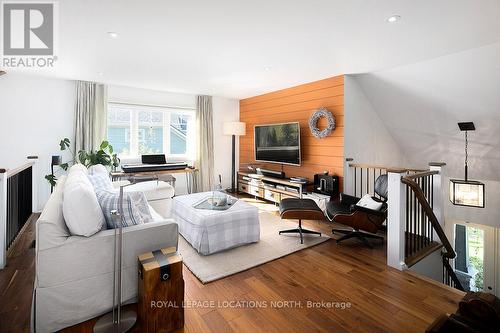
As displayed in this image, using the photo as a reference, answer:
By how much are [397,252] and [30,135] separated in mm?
5799

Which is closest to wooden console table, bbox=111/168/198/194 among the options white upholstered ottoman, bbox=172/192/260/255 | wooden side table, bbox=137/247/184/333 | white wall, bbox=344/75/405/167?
white upholstered ottoman, bbox=172/192/260/255

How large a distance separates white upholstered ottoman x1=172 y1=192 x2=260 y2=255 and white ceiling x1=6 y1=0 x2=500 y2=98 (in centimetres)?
195

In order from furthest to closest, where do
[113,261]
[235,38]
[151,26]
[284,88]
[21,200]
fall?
1. [284,88]
2. [21,200]
3. [235,38]
4. [151,26]
5. [113,261]

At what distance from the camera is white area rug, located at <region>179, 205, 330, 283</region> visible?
2.47m

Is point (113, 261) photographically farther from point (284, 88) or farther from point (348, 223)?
point (284, 88)

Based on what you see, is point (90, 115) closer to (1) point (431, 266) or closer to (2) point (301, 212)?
(2) point (301, 212)

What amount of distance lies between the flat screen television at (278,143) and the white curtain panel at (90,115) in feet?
10.1

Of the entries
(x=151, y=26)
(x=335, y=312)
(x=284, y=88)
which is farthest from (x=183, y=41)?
Result: (x=335, y=312)

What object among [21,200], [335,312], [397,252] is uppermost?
[21,200]

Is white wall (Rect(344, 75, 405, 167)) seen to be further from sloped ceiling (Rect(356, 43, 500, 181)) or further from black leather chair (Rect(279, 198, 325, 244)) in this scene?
black leather chair (Rect(279, 198, 325, 244))

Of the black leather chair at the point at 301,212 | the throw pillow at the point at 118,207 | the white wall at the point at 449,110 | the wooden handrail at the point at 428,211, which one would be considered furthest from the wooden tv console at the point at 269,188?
the throw pillow at the point at 118,207

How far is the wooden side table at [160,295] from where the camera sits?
64.1 inches

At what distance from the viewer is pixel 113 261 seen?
5.98 feet

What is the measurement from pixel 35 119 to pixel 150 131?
1920mm
